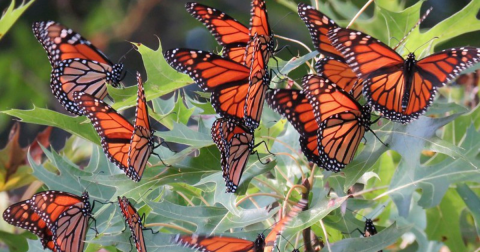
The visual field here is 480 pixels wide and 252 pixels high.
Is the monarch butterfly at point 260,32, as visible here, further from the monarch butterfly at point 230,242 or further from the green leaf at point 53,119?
the green leaf at point 53,119

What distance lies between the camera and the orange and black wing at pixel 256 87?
1.44 meters

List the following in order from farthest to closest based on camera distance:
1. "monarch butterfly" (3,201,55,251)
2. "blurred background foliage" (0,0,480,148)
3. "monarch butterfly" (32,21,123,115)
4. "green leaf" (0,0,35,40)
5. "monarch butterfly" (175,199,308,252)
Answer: "blurred background foliage" (0,0,480,148)
"monarch butterfly" (32,21,123,115)
"green leaf" (0,0,35,40)
"monarch butterfly" (3,201,55,251)
"monarch butterfly" (175,199,308,252)

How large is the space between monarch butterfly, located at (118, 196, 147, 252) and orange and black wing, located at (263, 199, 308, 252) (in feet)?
0.95

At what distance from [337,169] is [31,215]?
935 mm

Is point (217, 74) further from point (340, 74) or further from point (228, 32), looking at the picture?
point (340, 74)

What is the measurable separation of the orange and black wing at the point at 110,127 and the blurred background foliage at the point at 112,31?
227cm

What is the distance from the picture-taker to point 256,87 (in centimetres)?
151

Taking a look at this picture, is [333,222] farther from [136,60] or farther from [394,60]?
[136,60]

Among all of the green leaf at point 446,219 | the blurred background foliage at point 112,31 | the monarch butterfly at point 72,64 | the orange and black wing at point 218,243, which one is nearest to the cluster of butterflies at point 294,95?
the orange and black wing at point 218,243

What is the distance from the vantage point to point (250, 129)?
1506mm

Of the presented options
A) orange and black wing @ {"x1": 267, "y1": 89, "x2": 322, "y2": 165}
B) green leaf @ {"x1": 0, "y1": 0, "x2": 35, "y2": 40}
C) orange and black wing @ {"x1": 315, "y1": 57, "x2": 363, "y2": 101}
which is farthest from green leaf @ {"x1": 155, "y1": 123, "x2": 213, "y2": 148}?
green leaf @ {"x1": 0, "y1": 0, "x2": 35, "y2": 40}

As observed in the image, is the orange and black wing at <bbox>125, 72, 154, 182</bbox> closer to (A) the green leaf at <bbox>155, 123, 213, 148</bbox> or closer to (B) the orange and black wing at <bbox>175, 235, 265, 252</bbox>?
(A) the green leaf at <bbox>155, 123, 213, 148</bbox>

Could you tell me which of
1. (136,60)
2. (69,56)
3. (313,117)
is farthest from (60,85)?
(136,60)

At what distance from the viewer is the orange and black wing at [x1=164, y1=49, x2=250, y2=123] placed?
1567mm
